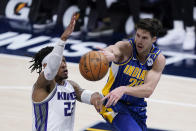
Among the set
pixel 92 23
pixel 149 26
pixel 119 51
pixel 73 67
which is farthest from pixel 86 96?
pixel 92 23

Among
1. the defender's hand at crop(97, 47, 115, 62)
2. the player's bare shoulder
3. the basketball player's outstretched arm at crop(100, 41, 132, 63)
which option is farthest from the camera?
the player's bare shoulder

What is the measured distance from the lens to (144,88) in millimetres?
5547

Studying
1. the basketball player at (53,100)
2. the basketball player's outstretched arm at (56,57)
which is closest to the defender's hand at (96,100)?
the basketball player at (53,100)

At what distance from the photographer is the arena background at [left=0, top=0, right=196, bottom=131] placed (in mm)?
7992

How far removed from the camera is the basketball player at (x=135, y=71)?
5.62 metres

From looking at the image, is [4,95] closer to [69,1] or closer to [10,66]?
[10,66]

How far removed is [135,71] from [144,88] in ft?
1.44

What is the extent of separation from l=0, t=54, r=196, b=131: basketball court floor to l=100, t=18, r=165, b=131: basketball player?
4.51 ft

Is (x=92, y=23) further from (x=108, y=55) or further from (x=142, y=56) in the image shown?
A: (x=108, y=55)

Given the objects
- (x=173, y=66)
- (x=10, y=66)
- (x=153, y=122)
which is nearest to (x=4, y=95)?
(x=10, y=66)

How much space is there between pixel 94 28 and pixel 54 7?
1.49 metres

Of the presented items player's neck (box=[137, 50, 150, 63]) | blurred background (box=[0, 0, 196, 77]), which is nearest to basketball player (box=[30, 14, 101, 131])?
player's neck (box=[137, 50, 150, 63])

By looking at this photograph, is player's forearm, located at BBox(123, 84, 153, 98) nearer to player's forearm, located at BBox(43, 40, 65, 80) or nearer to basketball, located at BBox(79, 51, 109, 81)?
basketball, located at BBox(79, 51, 109, 81)

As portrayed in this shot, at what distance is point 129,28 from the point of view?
13.7 metres
